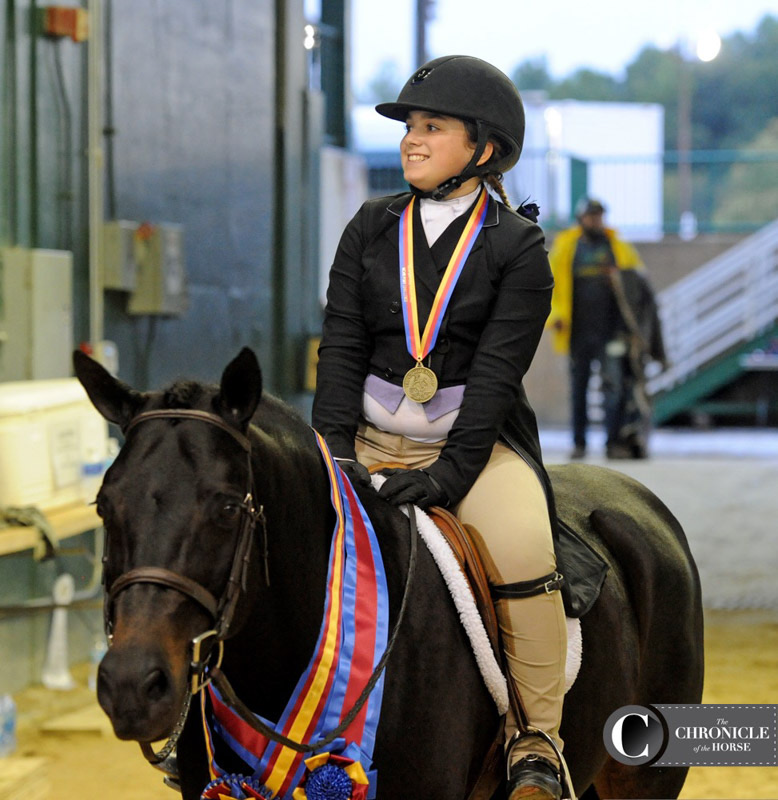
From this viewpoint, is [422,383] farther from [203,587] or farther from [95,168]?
[95,168]

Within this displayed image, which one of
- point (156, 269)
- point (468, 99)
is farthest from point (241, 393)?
point (156, 269)

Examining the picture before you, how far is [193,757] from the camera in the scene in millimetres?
2521

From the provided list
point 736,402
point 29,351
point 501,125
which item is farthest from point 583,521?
point 736,402

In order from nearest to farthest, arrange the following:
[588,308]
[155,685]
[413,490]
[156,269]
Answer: [155,685]
[413,490]
[156,269]
[588,308]

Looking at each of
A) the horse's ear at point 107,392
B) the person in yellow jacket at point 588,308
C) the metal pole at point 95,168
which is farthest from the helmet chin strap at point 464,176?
the person in yellow jacket at point 588,308

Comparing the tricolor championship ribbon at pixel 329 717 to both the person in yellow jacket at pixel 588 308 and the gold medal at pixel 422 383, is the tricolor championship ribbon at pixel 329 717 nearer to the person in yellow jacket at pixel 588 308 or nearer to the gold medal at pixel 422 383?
the gold medal at pixel 422 383

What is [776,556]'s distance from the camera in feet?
30.4

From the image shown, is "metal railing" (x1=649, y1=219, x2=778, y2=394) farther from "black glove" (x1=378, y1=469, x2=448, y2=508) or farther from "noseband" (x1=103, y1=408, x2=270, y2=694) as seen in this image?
"noseband" (x1=103, y1=408, x2=270, y2=694)

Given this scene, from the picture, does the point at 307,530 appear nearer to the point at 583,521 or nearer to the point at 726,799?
the point at 583,521

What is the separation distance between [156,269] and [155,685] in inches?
201

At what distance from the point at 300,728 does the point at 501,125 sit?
1.42 metres

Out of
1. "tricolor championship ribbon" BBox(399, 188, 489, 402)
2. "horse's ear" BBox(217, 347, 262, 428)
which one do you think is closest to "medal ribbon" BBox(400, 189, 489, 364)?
"tricolor championship ribbon" BBox(399, 188, 489, 402)

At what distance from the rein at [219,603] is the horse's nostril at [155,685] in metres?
0.08

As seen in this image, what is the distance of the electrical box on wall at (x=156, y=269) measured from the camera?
6891mm
